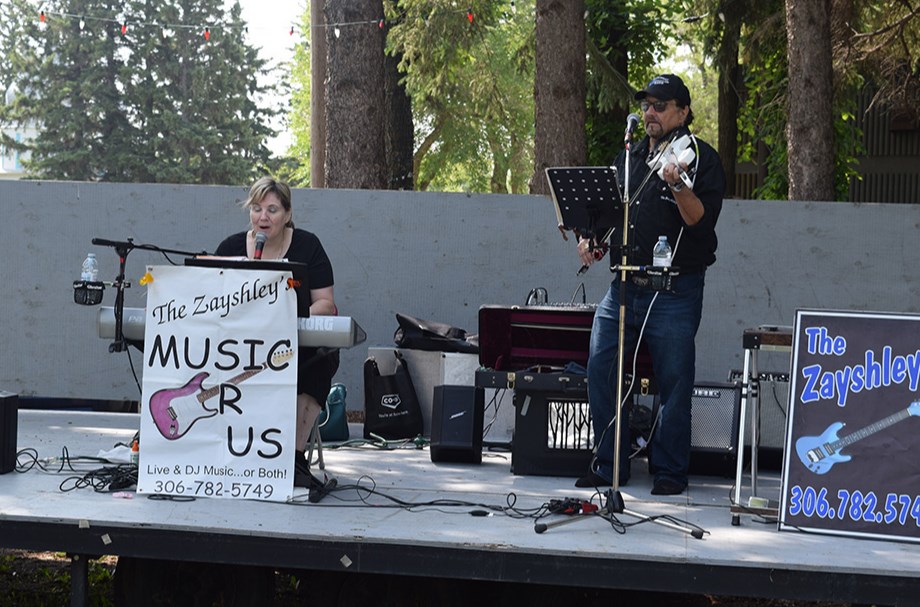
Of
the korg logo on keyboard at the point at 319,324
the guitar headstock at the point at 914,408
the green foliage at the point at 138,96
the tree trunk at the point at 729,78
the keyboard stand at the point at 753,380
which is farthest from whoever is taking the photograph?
the green foliage at the point at 138,96

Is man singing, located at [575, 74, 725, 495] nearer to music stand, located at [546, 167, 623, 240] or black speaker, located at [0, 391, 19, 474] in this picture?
music stand, located at [546, 167, 623, 240]

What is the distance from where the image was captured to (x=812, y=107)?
10.6 meters

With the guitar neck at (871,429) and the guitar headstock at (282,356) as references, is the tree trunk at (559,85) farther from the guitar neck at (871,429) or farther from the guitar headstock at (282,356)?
the guitar neck at (871,429)

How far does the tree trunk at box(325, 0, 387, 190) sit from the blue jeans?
16.9ft

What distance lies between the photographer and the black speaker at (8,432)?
5.21 meters

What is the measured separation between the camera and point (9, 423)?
5.25 m

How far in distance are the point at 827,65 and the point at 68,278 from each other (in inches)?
274

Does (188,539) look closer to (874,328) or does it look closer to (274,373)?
(274,373)

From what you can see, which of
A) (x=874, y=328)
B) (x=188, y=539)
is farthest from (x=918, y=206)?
(x=188, y=539)

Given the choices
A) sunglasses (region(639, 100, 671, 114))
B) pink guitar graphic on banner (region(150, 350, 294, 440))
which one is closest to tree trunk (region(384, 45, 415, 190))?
sunglasses (region(639, 100, 671, 114))

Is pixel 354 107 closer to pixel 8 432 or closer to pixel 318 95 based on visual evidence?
pixel 318 95

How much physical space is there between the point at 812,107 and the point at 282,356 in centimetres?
728

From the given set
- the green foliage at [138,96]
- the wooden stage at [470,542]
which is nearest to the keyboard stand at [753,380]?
the wooden stage at [470,542]

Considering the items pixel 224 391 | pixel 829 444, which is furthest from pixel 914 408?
pixel 224 391
